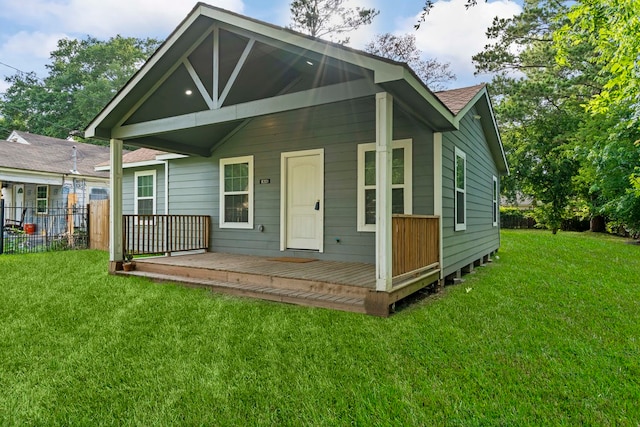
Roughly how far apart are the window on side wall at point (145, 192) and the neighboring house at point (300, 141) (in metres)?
0.76

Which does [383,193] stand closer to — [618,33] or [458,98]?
[458,98]

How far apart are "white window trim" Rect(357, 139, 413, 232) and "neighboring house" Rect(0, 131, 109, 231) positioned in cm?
1142

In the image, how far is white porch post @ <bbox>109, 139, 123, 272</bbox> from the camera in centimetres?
607

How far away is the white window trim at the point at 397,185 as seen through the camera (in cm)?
564

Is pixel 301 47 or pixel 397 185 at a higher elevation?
pixel 301 47

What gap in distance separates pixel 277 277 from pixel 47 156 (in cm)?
1520

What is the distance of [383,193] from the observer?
3.76m

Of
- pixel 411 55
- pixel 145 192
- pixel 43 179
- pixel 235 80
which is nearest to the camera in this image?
pixel 235 80

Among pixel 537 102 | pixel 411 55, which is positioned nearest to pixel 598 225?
pixel 537 102

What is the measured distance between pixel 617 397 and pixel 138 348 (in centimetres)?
345

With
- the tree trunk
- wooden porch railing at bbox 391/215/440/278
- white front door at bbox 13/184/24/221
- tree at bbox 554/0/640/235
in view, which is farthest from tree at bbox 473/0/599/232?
white front door at bbox 13/184/24/221

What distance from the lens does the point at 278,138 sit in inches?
278

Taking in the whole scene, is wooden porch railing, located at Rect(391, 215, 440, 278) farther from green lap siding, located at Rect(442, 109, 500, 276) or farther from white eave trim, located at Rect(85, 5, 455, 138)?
white eave trim, located at Rect(85, 5, 455, 138)

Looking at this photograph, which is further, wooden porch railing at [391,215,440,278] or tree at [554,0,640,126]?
tree at [554,0,640,126]
